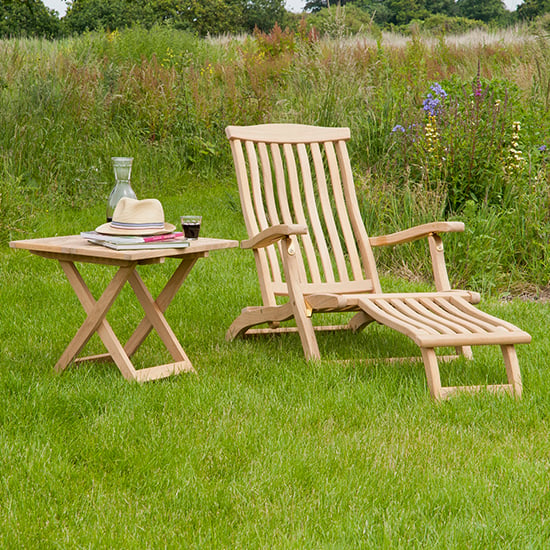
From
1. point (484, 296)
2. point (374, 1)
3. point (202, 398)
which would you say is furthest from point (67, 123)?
point (374, 1)

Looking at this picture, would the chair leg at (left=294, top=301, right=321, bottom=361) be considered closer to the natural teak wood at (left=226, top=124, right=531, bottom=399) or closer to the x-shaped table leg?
the natural teak wood at (left=226, top=124, right=531, bottom=399)

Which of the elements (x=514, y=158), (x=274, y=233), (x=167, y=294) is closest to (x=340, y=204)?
(x=274, y=233)

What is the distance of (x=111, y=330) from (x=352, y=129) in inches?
141

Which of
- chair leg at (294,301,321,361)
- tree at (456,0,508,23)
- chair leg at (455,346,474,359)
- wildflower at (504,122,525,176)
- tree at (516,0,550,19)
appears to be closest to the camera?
chair leg at (294,301,321,361)

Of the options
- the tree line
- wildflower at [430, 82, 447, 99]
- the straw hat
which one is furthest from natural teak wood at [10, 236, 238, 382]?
the tree line

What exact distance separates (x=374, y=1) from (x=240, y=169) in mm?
33603

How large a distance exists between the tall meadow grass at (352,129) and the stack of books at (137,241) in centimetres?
251

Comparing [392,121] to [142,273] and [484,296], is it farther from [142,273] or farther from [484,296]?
[142,273]

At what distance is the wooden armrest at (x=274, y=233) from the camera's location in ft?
10.9

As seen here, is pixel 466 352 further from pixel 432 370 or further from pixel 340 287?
pixel 340 287

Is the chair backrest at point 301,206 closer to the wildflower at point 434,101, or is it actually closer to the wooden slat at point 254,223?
the wooden slat at point 254,223

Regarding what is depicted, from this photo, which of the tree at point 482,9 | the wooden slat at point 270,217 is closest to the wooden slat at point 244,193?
the wooden slat at point 270,217

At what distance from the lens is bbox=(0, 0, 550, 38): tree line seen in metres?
26.1

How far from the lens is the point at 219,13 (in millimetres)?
31141
